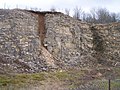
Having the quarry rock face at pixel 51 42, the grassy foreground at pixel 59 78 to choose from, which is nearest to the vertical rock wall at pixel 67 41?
the quarry rock face at pixel 51 42

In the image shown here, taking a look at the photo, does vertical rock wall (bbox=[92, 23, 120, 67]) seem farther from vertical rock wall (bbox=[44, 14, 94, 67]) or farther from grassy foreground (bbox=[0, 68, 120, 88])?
grassy foreground (bbox=[0, 68, 120, 88])

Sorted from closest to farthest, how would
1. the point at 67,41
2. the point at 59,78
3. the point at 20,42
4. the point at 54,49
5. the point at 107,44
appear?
1. the point at 59,78
2. the point at 20,42
3. the point at 54,49
4. the point at 67,41
5. the point at 107,44

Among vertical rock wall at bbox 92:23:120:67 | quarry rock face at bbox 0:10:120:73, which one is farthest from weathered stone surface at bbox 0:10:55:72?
vertical rock wall at bbox 92:23:120:67

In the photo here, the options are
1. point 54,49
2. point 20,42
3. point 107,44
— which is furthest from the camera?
point 107,44

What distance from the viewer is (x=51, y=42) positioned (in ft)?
78.4

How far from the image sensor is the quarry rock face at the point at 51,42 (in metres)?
21.8

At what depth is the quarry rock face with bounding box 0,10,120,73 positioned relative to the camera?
21.8m

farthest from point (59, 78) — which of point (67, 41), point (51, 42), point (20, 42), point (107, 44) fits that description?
point (107, 44)

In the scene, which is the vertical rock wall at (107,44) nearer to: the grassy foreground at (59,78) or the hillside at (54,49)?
the hillside at (54,49)

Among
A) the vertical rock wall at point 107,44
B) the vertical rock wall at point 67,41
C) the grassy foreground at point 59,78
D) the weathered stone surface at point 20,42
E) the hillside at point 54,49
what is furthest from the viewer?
the vertical rock wall at point 107,44

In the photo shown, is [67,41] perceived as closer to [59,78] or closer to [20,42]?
[20,42]

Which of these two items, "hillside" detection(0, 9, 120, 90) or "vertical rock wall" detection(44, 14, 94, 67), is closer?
"hillside" detection(0, 9, 120, 90)

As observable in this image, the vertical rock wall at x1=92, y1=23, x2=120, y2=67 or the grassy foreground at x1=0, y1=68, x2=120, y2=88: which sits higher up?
the vertical rock wall at x1=92, y1=23, x2=120, y2=67

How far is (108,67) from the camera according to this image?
24.4 meters
